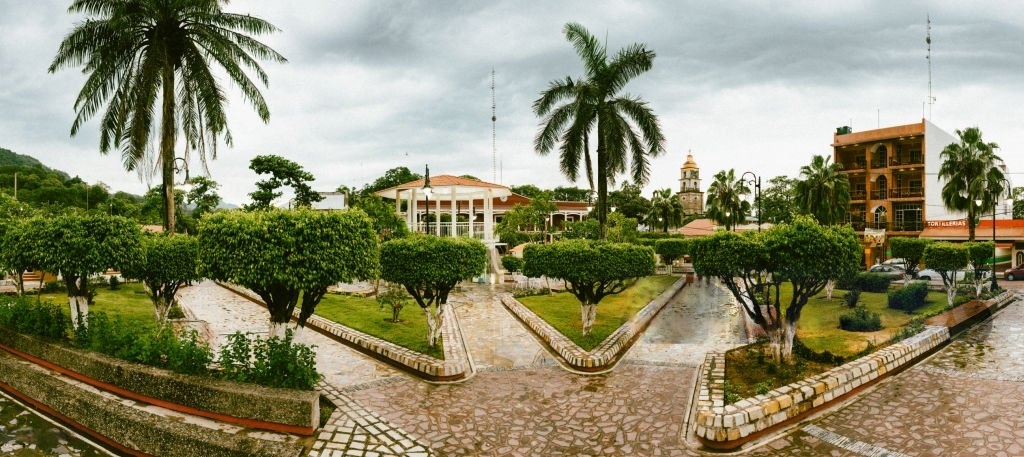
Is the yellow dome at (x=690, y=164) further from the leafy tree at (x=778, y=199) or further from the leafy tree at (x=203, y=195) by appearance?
the leafy tree at (x=203, y=195)

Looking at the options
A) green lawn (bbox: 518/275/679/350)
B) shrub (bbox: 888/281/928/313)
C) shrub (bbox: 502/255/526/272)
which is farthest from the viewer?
shrub (bbox: 502/255/526/272)

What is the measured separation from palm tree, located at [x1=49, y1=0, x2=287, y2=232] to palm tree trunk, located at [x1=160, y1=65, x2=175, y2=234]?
24 millimetres

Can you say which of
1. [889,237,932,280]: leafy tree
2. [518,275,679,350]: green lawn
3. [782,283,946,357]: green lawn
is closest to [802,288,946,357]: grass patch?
[782,283,946,357]: green lawn

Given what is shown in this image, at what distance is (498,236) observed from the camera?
36.5m

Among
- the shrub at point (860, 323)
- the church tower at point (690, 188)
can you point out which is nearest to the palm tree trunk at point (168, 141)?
the shrub at point (860, 323)

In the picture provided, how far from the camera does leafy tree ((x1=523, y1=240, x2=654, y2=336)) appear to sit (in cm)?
1392

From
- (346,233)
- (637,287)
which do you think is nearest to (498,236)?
(637,287)

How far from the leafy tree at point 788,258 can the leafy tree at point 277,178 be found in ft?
105

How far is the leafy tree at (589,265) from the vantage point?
45.7ft

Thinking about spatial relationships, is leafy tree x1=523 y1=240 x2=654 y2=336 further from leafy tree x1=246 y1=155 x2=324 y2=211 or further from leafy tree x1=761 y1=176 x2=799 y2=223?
leafy tree x1=761 y1=176 x2=799 y2=223

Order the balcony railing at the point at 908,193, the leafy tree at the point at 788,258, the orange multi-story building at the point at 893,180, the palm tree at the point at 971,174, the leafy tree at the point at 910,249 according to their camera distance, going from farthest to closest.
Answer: the balcony railing at the point at 908,193
the orange multi-story building at the point at 893,180
the palm tree at the point at 971,174
the leafy tree at the point at 910,249
the leafy tree at the point at 788,258

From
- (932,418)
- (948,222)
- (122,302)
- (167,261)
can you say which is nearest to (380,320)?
(167,261)

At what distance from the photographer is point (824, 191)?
35.5 metres

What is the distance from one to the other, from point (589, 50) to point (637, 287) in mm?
13266
